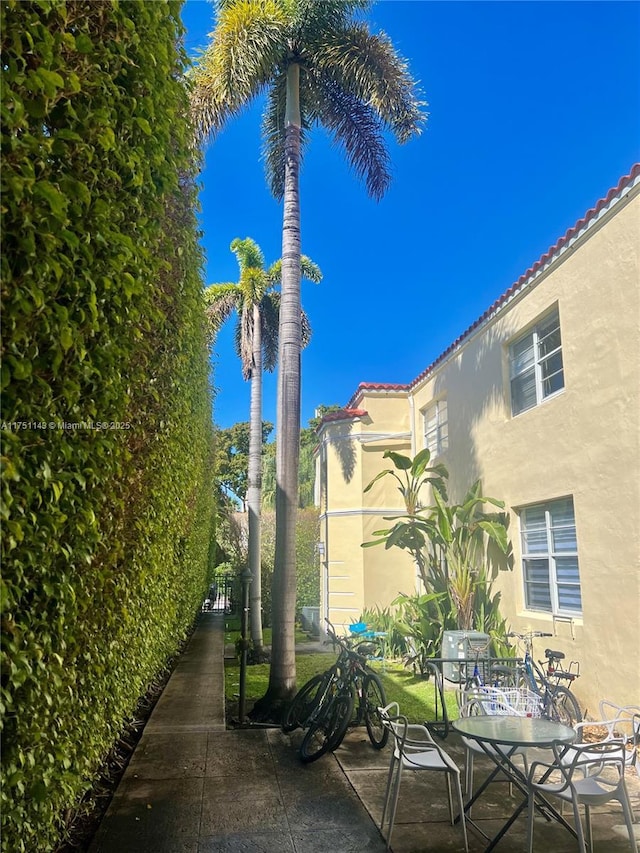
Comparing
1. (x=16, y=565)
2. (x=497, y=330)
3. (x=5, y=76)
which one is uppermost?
(x=497, y=330)

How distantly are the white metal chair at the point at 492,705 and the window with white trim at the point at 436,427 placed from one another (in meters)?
6.77

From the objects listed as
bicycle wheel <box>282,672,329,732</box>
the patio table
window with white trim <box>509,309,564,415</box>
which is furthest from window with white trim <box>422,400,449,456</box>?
the patio table

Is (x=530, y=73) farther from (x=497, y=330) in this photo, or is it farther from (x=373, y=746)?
(x=373, y=746)

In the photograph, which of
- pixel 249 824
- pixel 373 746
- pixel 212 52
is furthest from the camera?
pixel 212 52

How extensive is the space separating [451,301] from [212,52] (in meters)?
18.0

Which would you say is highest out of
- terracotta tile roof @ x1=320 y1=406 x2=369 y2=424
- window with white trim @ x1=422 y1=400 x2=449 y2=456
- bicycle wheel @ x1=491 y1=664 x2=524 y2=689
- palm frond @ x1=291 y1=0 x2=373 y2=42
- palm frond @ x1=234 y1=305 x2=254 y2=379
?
palm frond @ x1=291 y1=0 x2=373 y2=42

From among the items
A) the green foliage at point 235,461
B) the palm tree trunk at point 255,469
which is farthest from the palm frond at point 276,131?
the green foliage at point 235,461

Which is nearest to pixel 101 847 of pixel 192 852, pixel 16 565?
pixel 192 852

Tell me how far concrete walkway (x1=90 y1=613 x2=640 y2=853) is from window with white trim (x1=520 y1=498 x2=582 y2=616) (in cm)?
269

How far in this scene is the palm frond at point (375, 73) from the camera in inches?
352

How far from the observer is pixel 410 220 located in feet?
65.9

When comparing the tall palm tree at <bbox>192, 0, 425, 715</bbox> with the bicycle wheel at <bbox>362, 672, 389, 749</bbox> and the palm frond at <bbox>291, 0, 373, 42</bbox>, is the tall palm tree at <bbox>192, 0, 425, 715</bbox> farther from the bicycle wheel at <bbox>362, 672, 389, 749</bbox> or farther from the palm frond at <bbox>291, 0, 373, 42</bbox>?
the bicycle wheel at <bbox>362, 672, 389, 749</bbox>

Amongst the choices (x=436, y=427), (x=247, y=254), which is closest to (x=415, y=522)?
(x=436, y=427)

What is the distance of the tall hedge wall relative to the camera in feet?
6.12
